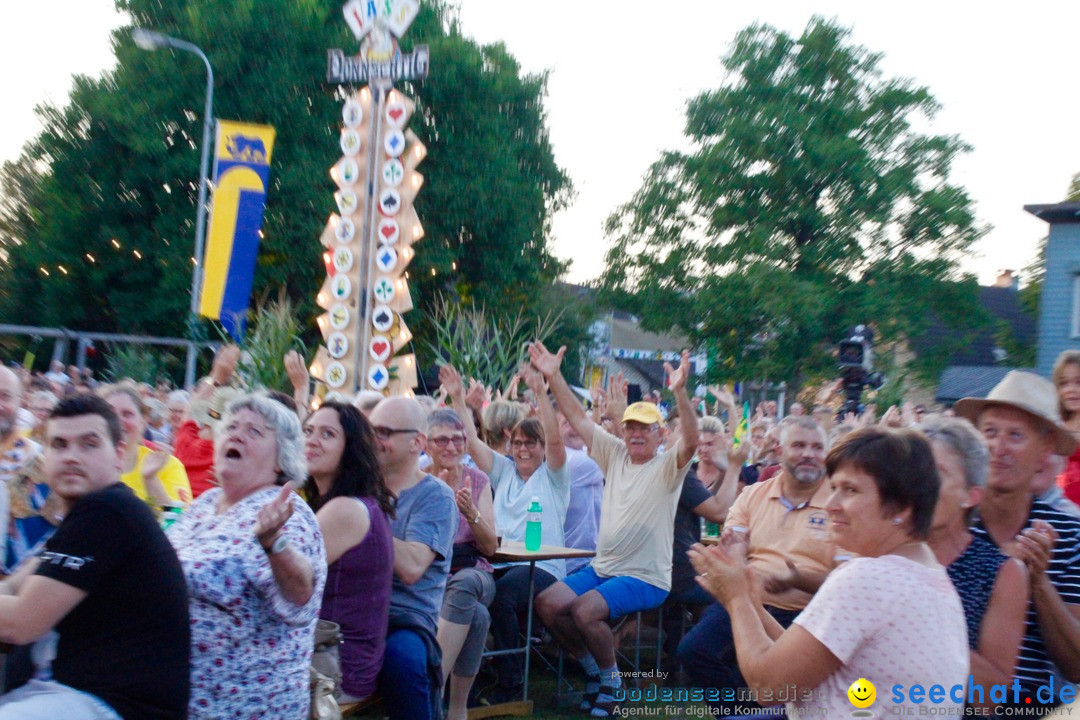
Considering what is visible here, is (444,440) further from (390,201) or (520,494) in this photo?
(390,201)

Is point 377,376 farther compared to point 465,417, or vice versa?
point 377,376

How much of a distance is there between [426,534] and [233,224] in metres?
11.9

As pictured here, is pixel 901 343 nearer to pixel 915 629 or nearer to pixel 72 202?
pixel 72 202

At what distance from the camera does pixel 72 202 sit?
79.5ft

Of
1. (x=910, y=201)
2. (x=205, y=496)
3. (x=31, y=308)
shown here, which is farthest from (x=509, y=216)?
(x=205, y=496)

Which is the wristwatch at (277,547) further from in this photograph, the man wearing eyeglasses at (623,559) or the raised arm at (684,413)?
the man wearing eyeglasses at (623,559)

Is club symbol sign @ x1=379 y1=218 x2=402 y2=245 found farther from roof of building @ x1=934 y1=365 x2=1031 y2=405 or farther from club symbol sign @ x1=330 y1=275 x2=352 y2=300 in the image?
roof of building @ x1=934 y1=365 x2=1031 y2=405

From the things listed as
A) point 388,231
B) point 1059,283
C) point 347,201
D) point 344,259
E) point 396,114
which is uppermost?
point 396,114

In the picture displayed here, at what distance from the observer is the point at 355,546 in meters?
4.10

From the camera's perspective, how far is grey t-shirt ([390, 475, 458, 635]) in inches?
183

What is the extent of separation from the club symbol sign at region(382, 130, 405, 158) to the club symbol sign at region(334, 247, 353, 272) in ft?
4.23

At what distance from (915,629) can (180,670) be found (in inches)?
78.8

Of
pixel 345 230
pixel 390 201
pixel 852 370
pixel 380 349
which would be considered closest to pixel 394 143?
pixel 390 201

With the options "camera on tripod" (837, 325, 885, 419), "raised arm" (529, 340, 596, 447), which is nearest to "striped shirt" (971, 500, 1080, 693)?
"raised arm" (529, 340, 596, 447)
